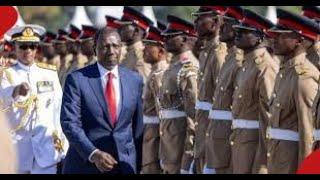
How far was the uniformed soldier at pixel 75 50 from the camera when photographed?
19.2 m

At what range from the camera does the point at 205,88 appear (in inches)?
461

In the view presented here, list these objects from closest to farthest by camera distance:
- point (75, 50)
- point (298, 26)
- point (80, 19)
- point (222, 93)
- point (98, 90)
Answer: point (98, 90)
point (298, 26)
point (222, 93)
point (75, 50)
point (80, 19)

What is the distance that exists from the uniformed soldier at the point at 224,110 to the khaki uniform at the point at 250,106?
12.7 inches

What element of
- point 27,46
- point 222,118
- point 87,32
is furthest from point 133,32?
point 222,118

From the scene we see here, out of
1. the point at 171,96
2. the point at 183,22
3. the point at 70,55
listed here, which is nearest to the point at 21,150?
the point at 171,96

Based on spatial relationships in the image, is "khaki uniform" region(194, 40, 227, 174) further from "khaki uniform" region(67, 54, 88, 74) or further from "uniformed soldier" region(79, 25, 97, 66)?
"khaki uniform" region(67, 54, 88, 74)

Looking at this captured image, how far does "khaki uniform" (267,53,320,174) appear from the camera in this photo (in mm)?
9219

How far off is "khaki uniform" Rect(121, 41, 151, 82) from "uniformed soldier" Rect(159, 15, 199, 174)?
2240mm

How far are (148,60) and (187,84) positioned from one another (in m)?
1.73

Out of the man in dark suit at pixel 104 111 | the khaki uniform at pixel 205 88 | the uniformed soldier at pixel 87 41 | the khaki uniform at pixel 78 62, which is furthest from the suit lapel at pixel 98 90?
the khaki uniform at pixel 78 62

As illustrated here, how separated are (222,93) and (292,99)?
1690 mm

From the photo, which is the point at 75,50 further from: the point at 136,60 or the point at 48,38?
the point at 136,60

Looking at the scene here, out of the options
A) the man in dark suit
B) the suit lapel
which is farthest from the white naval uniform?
the suit lapel

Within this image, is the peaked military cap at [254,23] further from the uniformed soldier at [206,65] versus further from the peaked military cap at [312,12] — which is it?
the uniformed soldier at [206,65]
